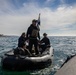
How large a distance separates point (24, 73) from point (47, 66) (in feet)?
5.89

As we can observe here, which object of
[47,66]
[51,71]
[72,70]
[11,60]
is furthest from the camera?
[47,66]

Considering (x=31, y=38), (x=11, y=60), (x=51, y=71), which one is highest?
(x=31, y=38)

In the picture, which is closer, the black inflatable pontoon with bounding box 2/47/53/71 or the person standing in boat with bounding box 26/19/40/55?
the black inflatable pontoon with bounding box 2/47/53/71

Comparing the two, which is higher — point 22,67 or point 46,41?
point 46,41

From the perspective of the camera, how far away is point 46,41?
51.6 feet

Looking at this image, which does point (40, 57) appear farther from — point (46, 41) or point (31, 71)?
point (46, 41)

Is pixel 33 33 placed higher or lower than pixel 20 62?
higher

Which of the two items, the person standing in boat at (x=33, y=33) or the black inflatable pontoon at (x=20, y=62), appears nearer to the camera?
the black inflatable pontoon at (x=20, y=62)

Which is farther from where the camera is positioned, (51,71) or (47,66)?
(47,66)

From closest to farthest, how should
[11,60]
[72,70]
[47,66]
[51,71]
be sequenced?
[72,70] → [11,60] → [51,71] → [47,66]

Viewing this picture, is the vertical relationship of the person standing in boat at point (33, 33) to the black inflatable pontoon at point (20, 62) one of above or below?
above

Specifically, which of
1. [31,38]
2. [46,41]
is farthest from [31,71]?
[46,41]

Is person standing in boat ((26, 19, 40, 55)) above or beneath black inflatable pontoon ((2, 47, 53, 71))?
above

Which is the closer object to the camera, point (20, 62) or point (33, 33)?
point (20, 62)
